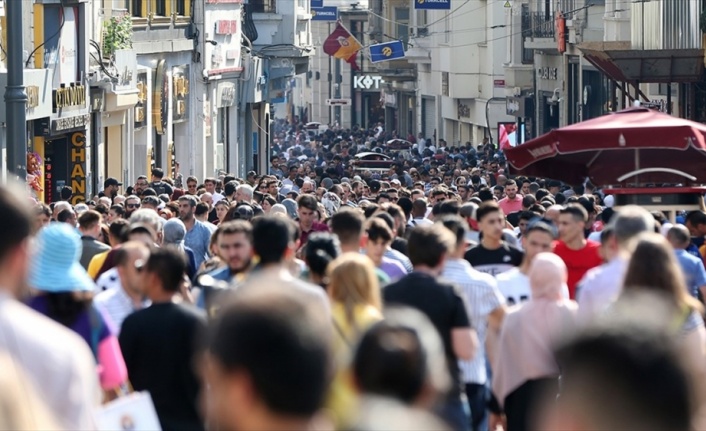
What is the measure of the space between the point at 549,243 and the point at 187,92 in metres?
34.0

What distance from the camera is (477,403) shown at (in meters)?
8.80

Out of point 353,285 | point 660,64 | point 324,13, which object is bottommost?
point 353,285

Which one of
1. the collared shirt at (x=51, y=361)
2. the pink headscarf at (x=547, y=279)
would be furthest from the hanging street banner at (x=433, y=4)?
the collared shirt at (x=51, y=361)

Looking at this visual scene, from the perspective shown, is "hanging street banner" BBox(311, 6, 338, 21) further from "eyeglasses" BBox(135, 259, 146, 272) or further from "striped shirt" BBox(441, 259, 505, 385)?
"eyeglasses" BBox(135, 259, 146, 272)

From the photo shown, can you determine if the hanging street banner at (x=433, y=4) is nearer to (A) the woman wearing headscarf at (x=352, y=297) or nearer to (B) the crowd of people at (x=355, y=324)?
(B) the crowd of people at (x=355, y=324)

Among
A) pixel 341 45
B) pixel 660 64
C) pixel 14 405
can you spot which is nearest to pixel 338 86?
pixel 341 45

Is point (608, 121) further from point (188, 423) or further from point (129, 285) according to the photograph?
point (188, 423)

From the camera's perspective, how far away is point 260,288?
313 cm

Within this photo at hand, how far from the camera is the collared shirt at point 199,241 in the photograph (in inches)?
625

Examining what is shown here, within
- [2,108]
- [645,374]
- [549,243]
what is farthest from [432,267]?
[2,108]

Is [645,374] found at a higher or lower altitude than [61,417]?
higher

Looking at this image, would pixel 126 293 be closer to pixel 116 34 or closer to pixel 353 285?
pixel 353 285

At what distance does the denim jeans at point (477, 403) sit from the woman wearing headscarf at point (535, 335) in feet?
0.57

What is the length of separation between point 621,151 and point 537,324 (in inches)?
317
